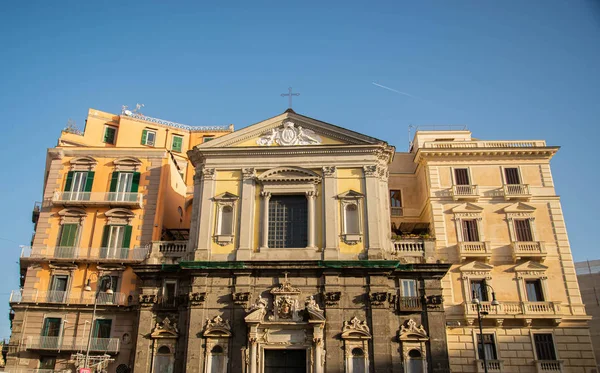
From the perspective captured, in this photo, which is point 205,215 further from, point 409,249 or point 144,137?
point 144,137

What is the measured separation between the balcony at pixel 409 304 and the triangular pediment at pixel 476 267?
444 cm

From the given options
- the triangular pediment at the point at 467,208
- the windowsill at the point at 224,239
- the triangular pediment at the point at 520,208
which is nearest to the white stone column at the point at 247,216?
the windowsill at the point at 224,239

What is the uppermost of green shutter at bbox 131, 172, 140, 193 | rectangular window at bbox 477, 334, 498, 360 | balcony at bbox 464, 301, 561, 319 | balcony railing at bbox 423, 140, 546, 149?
balcony railing at bbox 423, 140, 546, 149

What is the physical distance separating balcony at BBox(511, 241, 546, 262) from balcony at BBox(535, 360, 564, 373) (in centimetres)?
562

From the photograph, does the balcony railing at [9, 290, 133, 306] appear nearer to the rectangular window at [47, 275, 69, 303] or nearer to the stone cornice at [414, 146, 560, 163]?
the rectangular window at [47, 275, 69, 303]

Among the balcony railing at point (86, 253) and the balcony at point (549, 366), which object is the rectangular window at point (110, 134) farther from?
the balcony at point (549, 366)

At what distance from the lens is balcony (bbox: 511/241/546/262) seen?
31203 millimetres

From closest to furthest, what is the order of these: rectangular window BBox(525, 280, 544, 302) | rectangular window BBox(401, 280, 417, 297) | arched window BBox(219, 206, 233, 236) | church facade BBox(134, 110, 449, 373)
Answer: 1. church facade BBox(134, 110, 449, 373)
2. rectangular window BBox(401, 280, 417, 297)
3. arched window BBox(219, 206, 233, 236)
4. rectangular window BBox(525, 280, 544, 302)

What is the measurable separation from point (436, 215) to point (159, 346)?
17.4 metres

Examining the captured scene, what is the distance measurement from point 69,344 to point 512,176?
27628 millimetres

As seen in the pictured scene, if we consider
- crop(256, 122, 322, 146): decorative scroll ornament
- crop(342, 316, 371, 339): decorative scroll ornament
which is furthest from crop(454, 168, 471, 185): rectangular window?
crop(342, 316, 371, 339): decorative scroll ornament

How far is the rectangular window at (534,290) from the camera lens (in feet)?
101

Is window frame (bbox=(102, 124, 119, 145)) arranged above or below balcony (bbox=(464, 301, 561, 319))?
above

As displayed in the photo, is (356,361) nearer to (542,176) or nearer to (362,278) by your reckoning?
(362,278)
